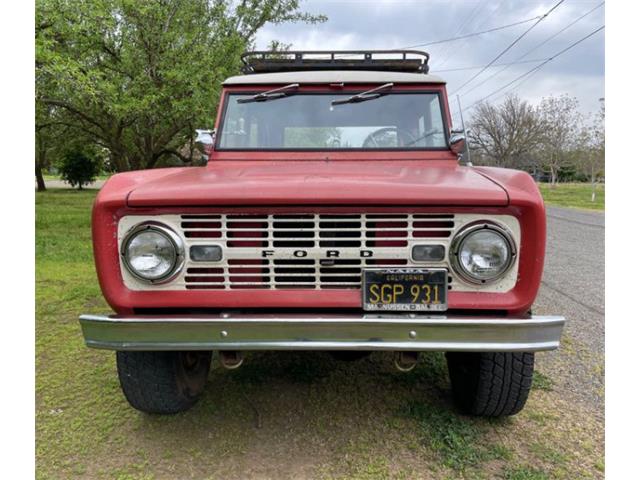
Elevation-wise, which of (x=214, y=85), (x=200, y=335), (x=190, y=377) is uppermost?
(x=214, y=85)

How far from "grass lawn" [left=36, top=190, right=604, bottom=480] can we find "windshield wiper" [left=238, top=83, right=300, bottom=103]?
1848 millimetres

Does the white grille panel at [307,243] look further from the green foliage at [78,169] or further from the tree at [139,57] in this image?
the green foliage at [78,169]

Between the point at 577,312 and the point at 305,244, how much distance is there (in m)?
3.68

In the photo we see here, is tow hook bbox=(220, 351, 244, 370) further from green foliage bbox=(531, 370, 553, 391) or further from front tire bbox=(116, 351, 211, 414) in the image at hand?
green foliage bbox=(531, 370, 553, 391)

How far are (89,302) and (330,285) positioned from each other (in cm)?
367

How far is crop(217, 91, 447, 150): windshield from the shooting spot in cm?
305

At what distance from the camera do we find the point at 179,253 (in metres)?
1.94

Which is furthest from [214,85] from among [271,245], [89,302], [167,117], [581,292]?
[271,245]

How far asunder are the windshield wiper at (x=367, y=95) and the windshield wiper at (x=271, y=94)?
31 centimetres

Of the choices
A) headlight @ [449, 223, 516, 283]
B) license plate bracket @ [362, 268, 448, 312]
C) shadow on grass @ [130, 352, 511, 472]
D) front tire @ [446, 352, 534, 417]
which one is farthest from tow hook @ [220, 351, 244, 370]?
front tire @ [446, 352, 534, 417]

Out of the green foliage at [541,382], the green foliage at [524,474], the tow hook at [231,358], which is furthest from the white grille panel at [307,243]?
the green foliage at [541,382]

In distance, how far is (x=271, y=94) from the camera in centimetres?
310

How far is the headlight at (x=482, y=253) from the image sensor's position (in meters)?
1.88

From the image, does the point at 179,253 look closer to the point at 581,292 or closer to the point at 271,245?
the point at 271,245
